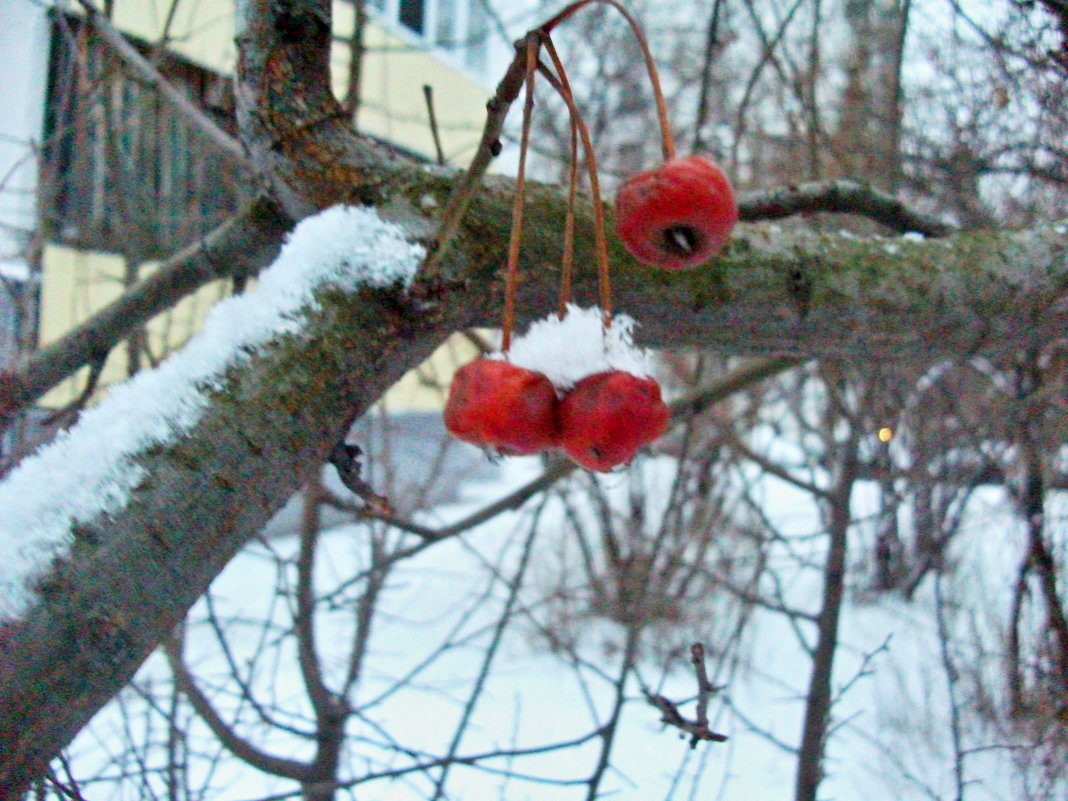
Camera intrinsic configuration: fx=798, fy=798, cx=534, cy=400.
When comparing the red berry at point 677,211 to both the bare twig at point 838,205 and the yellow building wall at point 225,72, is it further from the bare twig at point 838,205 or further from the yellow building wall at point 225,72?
the yellow building wall at point 225,72

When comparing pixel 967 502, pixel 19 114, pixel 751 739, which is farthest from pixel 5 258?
pixel 967 502

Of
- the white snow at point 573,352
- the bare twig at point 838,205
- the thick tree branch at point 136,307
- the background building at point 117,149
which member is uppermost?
the background building at point 117,149

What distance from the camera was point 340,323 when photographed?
796 millimetres

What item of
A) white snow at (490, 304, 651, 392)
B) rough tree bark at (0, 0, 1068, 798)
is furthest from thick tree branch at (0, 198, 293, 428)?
white snow at (490, 304, 651, 392)

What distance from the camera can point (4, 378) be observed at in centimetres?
120

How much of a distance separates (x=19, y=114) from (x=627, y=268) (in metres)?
2.73

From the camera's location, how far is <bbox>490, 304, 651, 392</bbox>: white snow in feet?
2.36

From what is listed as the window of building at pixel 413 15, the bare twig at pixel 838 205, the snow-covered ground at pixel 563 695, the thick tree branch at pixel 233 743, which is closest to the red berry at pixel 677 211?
the snow-covered ground at pixel 563 695

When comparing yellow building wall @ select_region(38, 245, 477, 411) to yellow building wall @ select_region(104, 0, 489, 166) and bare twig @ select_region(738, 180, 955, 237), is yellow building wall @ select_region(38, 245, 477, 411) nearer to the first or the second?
yellow building wall @ select_region(104, 0, 489, 166)

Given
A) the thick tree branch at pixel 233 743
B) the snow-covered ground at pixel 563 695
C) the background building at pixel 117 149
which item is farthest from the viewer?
the background building at pixel 117 149

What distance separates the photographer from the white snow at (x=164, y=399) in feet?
2.03

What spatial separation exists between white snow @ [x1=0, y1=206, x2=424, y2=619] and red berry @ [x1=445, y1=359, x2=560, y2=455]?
0.18 meters

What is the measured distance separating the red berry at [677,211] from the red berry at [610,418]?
0.11 meters

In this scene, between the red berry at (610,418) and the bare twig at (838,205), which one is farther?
the bare twig at (838,205)
